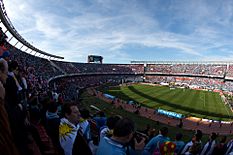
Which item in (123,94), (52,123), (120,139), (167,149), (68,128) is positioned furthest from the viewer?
(123,94)

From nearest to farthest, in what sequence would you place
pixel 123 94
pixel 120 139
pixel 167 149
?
1. pixel 120 139
2. pixel 167 149
3. pixel 123 94

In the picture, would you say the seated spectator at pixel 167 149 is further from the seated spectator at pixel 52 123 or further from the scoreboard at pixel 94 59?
the scoreboard at pixel 94 59

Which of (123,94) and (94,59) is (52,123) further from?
(94,59)

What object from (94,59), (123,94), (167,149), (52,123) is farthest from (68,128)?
(94,59)

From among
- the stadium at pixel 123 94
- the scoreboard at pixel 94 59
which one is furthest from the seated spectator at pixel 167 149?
the scoreboard at pixel 94 59

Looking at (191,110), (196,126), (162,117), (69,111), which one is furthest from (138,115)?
A: (69,111)

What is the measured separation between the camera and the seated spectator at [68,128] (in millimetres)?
3588

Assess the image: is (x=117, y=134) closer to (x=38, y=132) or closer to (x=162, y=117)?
(x=38, y=132)

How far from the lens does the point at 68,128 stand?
3770mm

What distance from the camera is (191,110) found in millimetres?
37719

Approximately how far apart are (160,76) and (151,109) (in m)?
62.1

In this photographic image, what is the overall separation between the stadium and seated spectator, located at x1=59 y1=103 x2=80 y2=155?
0.29 m

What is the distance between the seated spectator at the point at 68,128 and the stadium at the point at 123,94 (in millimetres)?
287

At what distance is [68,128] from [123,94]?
46825 millimetres
